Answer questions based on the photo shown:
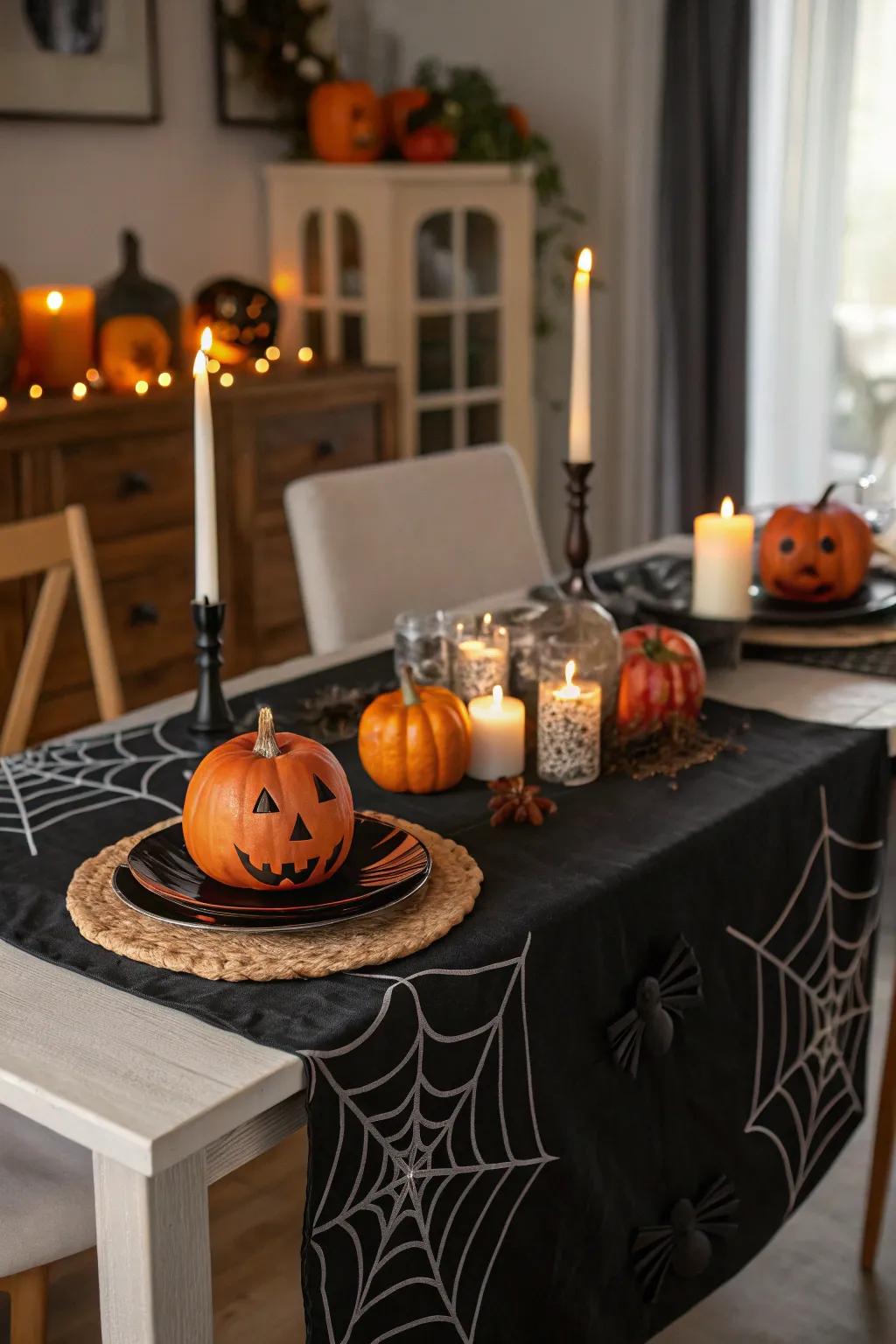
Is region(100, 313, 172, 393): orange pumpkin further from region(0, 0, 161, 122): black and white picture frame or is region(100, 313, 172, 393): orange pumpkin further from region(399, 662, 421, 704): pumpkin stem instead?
region(399, 662, 421, 704): pumpkin stem

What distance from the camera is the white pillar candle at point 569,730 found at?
139 centimetres

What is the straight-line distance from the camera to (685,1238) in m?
1.33

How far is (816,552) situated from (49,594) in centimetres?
96

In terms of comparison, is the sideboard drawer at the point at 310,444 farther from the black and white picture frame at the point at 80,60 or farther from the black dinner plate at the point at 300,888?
the black dinner plate at the point at 300,888

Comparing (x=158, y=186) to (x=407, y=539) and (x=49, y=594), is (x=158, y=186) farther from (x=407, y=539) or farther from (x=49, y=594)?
A: (x=49, y=594)

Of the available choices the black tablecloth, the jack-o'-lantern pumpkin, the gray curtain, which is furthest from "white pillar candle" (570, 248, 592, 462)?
the gray curtain

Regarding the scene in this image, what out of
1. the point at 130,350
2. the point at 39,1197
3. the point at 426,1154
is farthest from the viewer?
the point at 130,350

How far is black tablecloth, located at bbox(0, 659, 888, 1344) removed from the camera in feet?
3.33

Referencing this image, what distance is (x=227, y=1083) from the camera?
2.97ft

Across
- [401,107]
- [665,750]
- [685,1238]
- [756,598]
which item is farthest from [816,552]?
[401,107]

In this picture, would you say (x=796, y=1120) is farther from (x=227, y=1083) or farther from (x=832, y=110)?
(x=832, y=110)

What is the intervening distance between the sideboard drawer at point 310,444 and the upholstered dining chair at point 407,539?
101 centimetres

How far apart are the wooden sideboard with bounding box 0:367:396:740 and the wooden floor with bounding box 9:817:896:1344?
121 centimetres

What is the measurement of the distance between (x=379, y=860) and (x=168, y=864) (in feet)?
0.54
